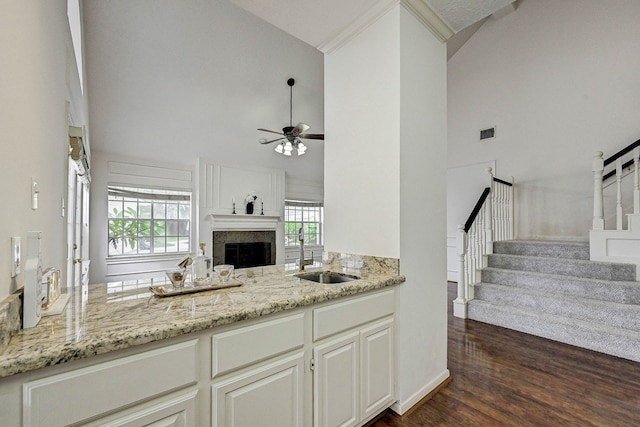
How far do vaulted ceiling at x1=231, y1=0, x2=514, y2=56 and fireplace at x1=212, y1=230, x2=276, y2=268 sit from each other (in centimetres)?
476

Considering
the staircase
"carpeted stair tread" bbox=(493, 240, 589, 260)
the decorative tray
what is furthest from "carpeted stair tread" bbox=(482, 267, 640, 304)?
the decorative tray

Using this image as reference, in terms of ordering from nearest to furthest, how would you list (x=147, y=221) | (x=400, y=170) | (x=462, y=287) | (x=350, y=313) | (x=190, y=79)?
(x=350, y=313) < (x=400, y=170) < (x=462, y=287) < (x=190, y=79) < (x=147, y=221)

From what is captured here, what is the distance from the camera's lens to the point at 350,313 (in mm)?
1647

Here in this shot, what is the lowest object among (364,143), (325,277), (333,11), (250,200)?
(325,277)

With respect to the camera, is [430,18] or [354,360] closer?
[354,360]

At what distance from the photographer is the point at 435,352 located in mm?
2266

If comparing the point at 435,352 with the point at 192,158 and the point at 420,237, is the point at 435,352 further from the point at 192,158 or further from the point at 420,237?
the point at 192,158

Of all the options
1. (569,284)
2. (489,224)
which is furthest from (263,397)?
(489,224)

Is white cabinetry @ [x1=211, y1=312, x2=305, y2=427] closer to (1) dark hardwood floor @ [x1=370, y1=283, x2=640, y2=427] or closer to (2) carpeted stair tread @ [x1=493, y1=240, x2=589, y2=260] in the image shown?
(1) dark hardwood floor @ [x1=370, y1=283, x2=640, y2=427]

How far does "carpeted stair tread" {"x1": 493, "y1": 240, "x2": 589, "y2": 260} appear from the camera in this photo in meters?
3.80

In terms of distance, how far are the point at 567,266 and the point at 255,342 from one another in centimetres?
408

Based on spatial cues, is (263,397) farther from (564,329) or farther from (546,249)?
(546,249)

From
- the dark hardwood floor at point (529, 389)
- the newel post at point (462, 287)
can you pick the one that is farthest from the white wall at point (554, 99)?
the dark hardwood floor at point (529, 389)

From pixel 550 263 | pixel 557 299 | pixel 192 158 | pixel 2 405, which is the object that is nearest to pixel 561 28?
pixel 550 263
